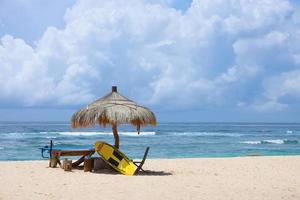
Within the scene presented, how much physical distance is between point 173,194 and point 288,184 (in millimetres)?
3113

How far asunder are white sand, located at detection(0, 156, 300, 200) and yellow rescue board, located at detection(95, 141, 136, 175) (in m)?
0.49

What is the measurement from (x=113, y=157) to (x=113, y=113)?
112cm

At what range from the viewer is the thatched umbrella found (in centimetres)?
1217

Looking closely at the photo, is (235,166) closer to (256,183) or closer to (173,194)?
(256,183)

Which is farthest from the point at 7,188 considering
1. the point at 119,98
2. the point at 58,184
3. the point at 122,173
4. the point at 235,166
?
the point at 235,166

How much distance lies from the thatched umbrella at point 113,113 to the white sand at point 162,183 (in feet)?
4.32

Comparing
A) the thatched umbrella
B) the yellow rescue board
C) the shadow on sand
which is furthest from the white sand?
the thatched umbrella

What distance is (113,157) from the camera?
12.3 meters

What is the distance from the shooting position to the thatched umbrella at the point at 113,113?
39.9 ft

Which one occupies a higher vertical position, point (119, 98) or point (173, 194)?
point (119, 98)

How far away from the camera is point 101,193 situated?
892 centimetres

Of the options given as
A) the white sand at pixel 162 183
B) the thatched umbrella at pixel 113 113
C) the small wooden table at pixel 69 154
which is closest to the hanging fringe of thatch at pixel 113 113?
the thatched umbrella at pixel 113 113

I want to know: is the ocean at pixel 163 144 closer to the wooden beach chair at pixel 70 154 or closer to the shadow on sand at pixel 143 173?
the wooden beach chair at pixel 70 154

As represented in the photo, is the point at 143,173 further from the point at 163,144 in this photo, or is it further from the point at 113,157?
the point at 163,144
